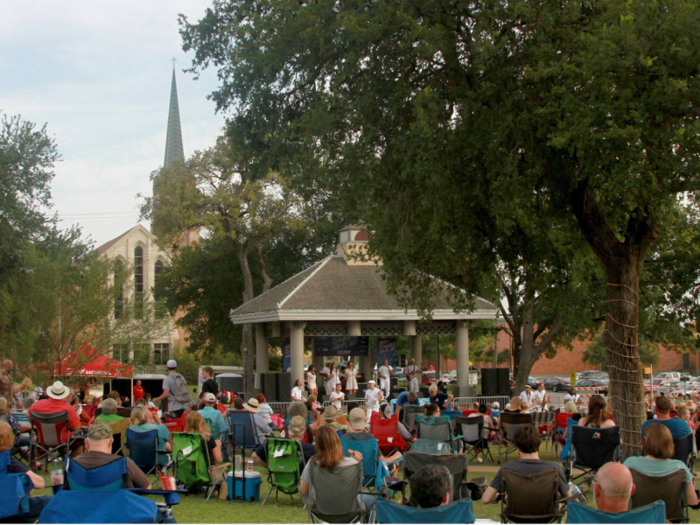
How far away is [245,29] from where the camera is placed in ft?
51.1

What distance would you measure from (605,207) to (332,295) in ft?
53.9

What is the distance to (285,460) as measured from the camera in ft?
31.6

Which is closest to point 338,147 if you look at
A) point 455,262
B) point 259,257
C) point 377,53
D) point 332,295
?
point 377,53

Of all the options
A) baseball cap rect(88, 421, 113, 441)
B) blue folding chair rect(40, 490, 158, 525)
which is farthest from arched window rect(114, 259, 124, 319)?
blue folding chair rect(40, 490, 158, 525)

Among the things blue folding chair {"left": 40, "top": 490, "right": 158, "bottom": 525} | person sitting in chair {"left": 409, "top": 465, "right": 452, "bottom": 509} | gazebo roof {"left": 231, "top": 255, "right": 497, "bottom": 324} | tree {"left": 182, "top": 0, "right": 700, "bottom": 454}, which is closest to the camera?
person sitting in chair {"left": 409, "top": 465, "right": 452, "bottom": 509}

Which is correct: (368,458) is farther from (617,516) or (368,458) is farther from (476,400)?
(476,400)

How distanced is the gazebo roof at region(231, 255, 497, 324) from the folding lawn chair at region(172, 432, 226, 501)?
15.7 m

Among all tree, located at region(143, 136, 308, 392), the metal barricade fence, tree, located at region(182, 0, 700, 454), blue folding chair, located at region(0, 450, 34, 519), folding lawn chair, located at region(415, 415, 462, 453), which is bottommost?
the metal barricade fence

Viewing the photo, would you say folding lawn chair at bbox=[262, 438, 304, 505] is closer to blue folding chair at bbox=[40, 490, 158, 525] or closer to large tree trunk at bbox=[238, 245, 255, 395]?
blue folding chair at bbox=[40, 490, 158, 525]

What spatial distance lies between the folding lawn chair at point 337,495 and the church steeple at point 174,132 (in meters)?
120

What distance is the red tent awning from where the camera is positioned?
2592 cm

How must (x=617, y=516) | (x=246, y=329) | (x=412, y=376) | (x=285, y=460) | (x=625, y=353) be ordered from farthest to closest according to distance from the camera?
(x=246, y=329) → (x=412, y=376) → (x=625, y=353) → (x=285, y=460) → (x=617, y=516)

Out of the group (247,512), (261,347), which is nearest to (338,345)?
(261,347)

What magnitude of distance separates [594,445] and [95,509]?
22.4ft
